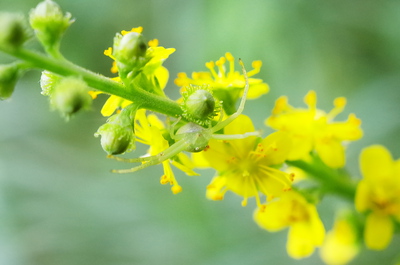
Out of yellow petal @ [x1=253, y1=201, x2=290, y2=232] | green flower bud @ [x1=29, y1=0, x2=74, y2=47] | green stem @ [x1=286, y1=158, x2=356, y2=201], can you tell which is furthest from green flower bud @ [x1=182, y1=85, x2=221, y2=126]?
yellow petal @ [x1=253, y1=201, x2=290, y2=232]

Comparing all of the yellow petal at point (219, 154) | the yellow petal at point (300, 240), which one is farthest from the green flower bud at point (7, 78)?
the yellow petal at point (300, 240)

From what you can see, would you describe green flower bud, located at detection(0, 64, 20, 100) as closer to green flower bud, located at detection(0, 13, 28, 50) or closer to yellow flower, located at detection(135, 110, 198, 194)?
green flower bud, located at detection(0, 13, 28, 50)

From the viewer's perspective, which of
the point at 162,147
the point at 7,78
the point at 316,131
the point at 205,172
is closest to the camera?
the point at 7,78

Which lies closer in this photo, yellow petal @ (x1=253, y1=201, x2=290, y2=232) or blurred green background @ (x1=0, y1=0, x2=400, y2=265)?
yellow petal @ (x1=253, y1=201, x2=290, y2=232)

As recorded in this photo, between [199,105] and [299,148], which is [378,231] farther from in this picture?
[199,105]

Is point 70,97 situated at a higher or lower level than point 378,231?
higher

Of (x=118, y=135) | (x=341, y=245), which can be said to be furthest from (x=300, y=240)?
(x=118, y=135)
